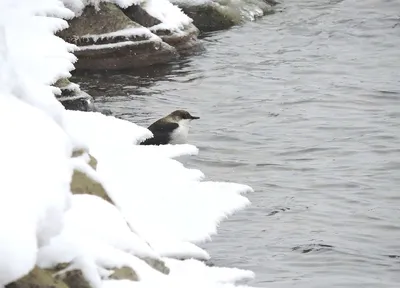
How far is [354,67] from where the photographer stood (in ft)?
52.9

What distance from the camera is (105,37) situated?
1535 centimetres

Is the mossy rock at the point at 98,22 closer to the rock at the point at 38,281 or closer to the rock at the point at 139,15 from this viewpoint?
the rock at the point at 139,15

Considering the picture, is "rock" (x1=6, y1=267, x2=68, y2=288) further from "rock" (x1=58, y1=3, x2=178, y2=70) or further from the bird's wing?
"rock" (x1=58, y1=3, x2=178, y2=70)

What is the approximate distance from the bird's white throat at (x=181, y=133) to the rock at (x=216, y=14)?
311 inches

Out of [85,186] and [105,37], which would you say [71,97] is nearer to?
[105,37]

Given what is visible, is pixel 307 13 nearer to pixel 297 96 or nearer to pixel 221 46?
pixel 221 46

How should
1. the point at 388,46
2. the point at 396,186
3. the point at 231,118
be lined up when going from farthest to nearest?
1. the point at 388,46
2. the point at 231,118
3. the point at 396,186

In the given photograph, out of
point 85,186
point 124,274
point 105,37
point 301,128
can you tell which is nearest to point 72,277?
point 124,274

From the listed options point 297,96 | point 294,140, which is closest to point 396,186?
point 294,140

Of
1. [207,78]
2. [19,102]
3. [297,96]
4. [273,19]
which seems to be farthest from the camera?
[273,19]

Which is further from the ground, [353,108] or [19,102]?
[19,102]

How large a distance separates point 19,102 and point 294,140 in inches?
282

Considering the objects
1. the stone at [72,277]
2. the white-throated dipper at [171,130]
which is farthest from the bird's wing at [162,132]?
the stone at [72,277]

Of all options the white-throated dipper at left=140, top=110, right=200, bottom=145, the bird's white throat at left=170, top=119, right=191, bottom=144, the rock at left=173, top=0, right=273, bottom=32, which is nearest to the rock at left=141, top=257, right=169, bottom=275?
the white-throated dipper at left=140, top=110, right=200, bottom=145
